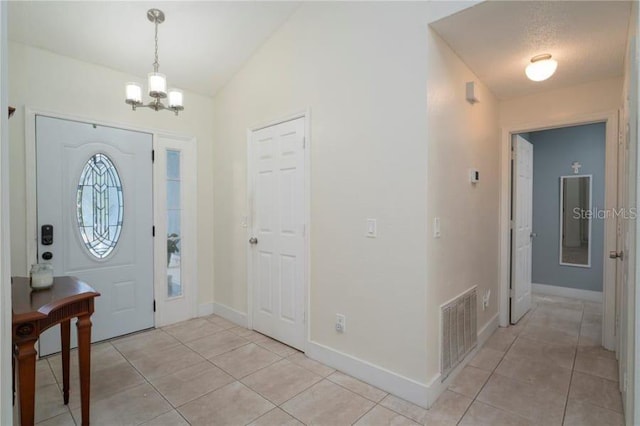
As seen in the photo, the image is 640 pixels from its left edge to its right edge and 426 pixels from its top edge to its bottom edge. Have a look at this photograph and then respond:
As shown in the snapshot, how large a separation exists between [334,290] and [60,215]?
260 cm

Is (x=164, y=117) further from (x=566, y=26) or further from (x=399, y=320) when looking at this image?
(x=566, y=26)

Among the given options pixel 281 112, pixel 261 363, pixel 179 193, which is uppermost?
pixel 281 112

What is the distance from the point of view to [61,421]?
1993 mm

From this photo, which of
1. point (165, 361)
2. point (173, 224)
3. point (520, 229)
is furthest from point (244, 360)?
point (520, 229)

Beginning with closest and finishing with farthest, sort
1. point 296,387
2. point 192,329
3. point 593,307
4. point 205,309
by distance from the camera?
point 296,387 < point 192,329 < point 205,309 < point 593,307

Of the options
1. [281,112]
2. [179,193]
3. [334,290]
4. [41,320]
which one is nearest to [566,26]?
[281,112]

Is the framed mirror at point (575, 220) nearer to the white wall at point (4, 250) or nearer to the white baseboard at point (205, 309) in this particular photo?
the white baseboard at point (205, 309)

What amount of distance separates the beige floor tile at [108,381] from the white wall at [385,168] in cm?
148

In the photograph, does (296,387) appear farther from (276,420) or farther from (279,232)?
(279,232)

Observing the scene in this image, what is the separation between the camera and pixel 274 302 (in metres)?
3.21

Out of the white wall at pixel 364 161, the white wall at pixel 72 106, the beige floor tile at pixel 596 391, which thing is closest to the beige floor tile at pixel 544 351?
the beige floor tile at pixel 596 391

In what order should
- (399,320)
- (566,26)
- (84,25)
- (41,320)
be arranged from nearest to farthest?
(41,320) < (566,26) < (399,320) < (84,25)

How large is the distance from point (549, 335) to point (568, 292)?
1.96m

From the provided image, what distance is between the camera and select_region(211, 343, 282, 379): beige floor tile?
2.62 meters
